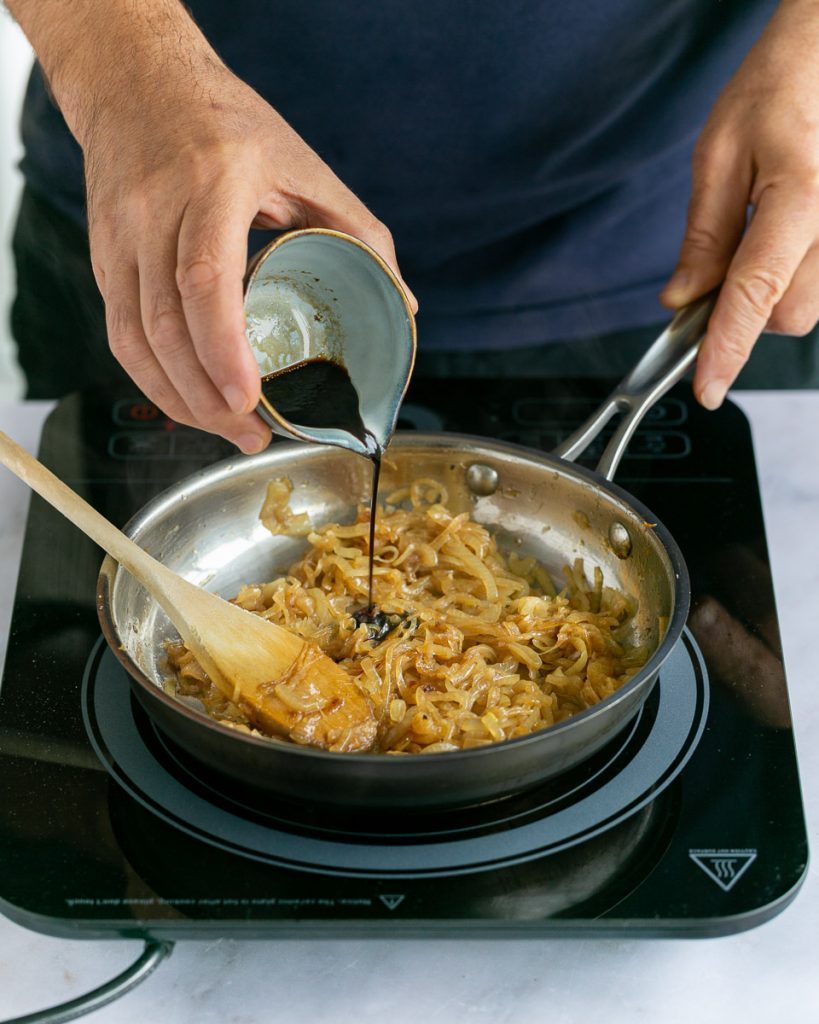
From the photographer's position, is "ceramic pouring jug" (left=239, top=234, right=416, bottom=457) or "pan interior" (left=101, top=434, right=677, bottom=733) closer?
"ceramic pouring jug" (left=239, top=234, right=416, bottom=457)

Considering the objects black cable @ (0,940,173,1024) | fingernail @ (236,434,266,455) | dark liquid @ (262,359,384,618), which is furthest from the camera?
dark liquid @ (262,359,384,618)

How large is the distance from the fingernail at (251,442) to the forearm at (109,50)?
1.50 ft

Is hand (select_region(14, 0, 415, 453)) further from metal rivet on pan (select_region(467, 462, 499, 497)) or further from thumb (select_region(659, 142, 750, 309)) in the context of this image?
thumb (select_region(659, 142, 750, 309))

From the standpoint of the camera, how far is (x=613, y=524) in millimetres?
1848

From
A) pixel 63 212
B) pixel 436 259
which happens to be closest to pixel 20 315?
pixel 63 212

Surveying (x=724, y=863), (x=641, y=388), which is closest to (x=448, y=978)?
(x=724, y=863)

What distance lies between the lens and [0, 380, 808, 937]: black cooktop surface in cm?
132

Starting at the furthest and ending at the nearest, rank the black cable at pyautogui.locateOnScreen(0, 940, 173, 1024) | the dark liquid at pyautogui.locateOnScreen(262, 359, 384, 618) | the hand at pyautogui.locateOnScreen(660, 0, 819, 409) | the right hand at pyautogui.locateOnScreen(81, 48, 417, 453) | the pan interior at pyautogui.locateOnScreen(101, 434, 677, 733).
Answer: the hand at pyautogui.locateOnScreen(660, 0, 819, 409)
the pan interior at pyautogui.locateOnScreen(101, 434, 677, 733)
the dark liquid at pyautogui.locateOnScreen(262, 359, 384, 618)
the right hand at pyautogui.locateOnScreen(81, 48, 417, 453)
the black cable at pyautogui.locateOnScreen(0, 940, 173, 1024)

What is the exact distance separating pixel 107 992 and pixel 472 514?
3.32 feet

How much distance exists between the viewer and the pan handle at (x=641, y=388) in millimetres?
1900

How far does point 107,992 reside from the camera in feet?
4.23

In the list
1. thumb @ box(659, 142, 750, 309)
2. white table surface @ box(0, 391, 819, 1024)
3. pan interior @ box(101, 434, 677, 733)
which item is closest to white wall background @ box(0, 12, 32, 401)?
pan interior @ box(101, 434, 677, 733)

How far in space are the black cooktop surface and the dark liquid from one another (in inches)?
18.2

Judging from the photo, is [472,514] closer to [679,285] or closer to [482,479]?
[482,479]
